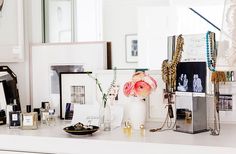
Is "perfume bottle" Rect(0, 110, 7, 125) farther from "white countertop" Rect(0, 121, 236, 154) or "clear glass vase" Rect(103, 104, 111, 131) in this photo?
"clear glass vase" Rect(103, 104, 111, 131)

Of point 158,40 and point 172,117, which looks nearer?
point 172,117

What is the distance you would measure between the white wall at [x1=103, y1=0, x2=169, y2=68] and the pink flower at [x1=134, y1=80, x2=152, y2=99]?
30 cm

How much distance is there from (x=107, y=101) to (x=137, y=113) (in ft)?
0.82

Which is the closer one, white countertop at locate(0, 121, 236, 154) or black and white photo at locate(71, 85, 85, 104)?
white countertop at locate(0, 121, 236, 154)

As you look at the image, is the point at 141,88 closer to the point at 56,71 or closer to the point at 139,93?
the point at 139,93

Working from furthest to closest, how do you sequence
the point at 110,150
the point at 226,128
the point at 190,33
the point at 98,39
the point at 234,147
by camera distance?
1. the point at 98,39
2. the point at 190,33
3. the point at 226,128
4. the point at 110,150
5. the point at 234,147

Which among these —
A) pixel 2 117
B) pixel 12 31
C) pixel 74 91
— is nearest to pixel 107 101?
pixel 74 91

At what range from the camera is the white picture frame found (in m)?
2.18

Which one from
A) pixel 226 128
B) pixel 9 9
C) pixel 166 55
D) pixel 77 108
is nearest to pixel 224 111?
pixel 226 128

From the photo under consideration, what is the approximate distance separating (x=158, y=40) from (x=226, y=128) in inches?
23.7

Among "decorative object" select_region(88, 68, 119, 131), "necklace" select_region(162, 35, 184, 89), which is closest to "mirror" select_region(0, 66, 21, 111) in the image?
"decorative object" select_region(88, 68, 119, 131)

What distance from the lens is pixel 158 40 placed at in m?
2.03

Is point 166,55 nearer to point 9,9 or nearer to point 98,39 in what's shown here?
point 98,39

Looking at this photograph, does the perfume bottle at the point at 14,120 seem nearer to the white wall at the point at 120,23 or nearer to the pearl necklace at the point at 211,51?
the white wall at the point at 120,23
